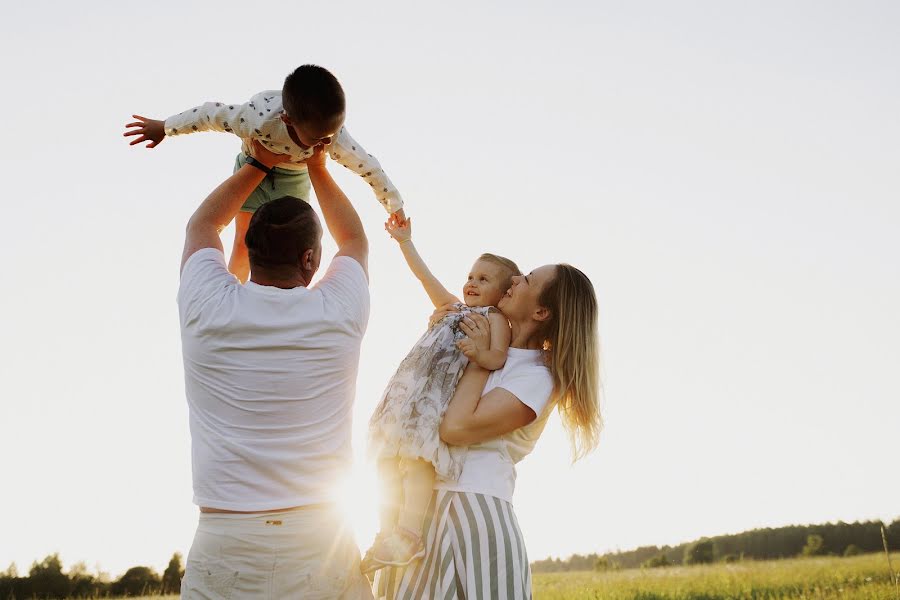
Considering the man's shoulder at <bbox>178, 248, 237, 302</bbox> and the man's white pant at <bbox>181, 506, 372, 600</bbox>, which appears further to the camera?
the man's shoulder at <bbox>178, 248, 237, 302</bbox>

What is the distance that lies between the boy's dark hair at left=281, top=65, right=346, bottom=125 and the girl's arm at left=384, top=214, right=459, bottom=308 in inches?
45.1

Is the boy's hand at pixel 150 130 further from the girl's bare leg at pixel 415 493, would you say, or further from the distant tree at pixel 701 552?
the distant tree at pixel 701 552

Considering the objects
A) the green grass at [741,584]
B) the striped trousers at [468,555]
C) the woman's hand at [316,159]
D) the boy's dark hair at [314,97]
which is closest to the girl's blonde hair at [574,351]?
the striped trousers at [468,555]

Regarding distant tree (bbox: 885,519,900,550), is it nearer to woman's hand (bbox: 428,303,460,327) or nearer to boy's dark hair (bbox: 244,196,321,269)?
woman's hand (bbox: 428,303,460,327)

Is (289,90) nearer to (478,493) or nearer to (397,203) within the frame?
(397,203)

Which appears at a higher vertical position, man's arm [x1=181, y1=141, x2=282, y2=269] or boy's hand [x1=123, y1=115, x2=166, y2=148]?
boy's hand [x1=123, y1=115, x2=166, y2=148]

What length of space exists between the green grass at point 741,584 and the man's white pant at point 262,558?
859 centimetres

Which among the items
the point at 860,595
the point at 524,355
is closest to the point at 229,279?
the point at 524,355

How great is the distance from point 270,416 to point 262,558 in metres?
0.52

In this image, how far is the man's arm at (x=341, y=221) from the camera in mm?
3674

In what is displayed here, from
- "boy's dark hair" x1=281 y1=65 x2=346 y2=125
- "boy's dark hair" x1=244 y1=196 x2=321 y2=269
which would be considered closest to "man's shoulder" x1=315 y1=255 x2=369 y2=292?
"boy's dark hair" x1=244 y1=196 x2=321 y2=269

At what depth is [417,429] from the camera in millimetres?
4078

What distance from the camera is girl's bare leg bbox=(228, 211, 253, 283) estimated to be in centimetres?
441

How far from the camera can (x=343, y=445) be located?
132 inches
